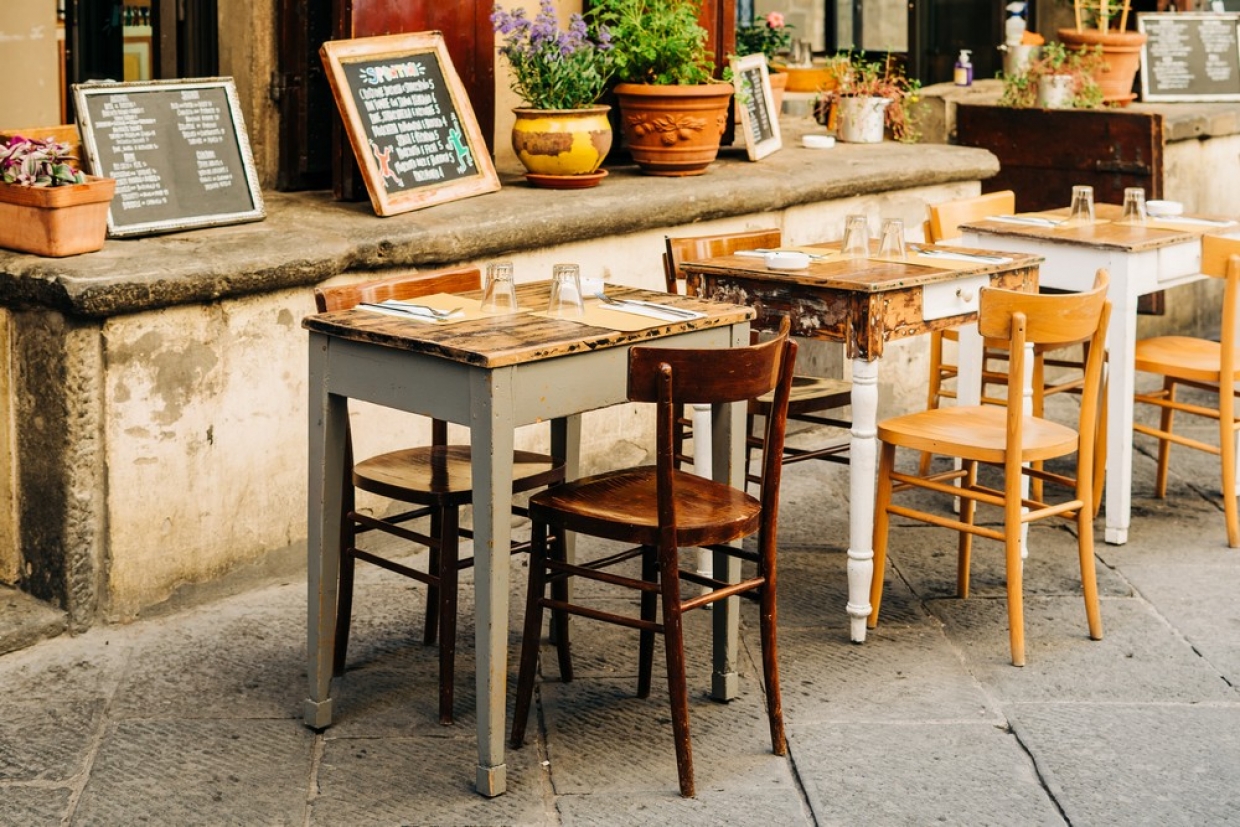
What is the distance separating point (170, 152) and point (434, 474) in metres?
1.58

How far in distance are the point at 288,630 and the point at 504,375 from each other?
157 cm

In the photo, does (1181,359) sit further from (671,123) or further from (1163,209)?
(671,123)

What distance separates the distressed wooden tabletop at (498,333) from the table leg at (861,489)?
63cm

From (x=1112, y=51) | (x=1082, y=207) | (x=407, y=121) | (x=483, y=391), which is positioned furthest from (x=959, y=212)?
(x=483, y=391)

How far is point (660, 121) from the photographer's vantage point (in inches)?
267

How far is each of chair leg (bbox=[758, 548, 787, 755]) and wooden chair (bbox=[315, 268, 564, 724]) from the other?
66 centimetres

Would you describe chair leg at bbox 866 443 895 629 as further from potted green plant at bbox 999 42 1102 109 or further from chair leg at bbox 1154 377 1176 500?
potted green plant at bbox 999 42 1102 109

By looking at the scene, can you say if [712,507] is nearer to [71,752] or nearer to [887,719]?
[887,719]

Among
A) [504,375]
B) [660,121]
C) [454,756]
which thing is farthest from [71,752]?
[660,121]

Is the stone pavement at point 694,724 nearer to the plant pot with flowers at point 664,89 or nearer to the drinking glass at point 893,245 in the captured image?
the drinking glass at point 893,245

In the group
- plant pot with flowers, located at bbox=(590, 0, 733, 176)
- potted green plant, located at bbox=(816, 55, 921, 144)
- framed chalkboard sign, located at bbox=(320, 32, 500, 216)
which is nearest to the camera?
framed chalkboard sign, located at bbox=(320, 32, 500, 216)

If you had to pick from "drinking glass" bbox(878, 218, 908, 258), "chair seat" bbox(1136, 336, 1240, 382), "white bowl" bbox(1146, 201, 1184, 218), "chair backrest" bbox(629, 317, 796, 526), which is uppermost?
"white bowl" bbox(1146, 201, 1184, 218)

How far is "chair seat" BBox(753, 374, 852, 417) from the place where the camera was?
5483 millimetres

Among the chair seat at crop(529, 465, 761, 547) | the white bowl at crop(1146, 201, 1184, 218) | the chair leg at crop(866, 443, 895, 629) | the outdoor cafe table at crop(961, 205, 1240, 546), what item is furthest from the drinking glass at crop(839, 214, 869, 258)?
the white bowl at crop(1146, 201, 1184, 218)
